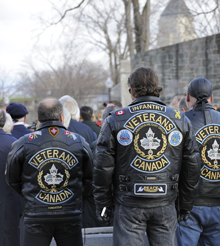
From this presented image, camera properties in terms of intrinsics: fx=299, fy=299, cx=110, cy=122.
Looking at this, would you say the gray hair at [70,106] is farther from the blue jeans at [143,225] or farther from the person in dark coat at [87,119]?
the blue jeans at [143,225]

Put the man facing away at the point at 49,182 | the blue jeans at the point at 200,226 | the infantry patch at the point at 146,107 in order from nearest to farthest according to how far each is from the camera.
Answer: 1. the infantry patch at the point at 146,107
2. the man facing away at the point at 49,182
3. the blue jeans at the point at 200,226

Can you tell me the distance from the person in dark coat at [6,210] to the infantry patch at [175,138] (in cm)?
192

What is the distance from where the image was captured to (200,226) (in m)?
2.78

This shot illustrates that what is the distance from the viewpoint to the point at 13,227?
332cm

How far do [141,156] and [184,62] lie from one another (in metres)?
10.9

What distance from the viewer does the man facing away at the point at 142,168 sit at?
223cm

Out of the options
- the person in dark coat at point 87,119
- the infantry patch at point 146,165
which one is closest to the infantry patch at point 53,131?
the infantry patch at point 146,165

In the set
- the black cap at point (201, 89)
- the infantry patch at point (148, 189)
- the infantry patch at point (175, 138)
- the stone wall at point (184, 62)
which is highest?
the stone wall at point (184, 62)

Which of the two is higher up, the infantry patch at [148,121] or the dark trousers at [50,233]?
the infantry patch at [148,121]

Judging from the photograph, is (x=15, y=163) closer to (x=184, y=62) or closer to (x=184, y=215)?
(x=184, y=215)

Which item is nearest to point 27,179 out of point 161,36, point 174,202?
point 174,202

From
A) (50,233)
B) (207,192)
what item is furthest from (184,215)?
(50,233)

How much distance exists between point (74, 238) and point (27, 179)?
2.24 feet

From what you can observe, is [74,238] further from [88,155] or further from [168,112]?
[168,112]
